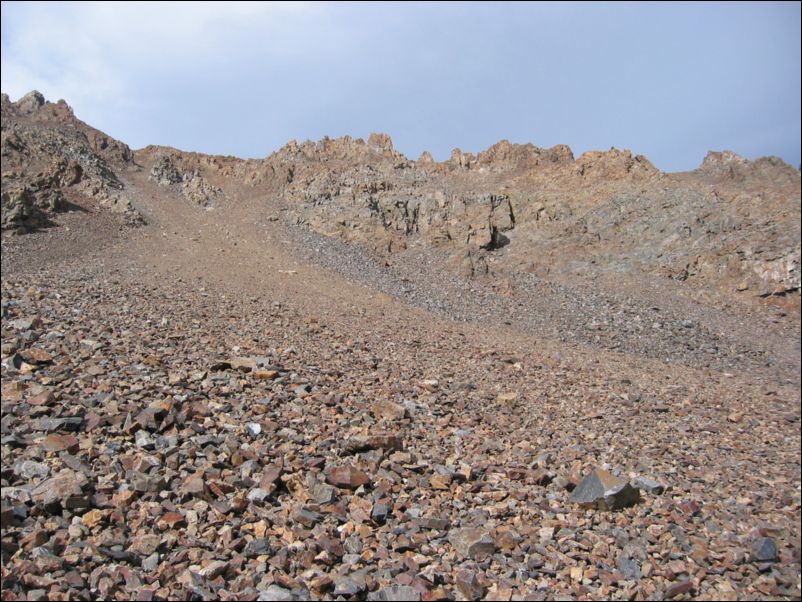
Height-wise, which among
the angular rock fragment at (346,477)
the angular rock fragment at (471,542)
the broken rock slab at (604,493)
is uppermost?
the broken rock slab at (604,493)

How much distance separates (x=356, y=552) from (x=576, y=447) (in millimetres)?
3717

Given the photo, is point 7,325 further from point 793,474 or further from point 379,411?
point 793,474

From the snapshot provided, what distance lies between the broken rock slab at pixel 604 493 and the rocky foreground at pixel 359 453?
0.02 m

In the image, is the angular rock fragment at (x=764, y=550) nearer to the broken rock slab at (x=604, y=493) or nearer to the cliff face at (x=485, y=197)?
the broken rock slab at (x=604, y=493)

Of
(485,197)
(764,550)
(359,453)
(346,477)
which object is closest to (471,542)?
(346,477)

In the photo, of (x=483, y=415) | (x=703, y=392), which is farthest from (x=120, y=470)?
(x=703, y=392)

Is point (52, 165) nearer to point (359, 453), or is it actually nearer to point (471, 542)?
point (359, 453)

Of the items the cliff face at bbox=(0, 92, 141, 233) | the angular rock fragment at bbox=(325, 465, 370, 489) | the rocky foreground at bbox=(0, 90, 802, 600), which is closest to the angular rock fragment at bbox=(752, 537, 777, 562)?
the rocky foreground at bbox=(0, 90, 802, 600)

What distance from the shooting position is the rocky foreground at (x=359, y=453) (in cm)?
424

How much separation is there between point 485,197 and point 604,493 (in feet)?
83.9

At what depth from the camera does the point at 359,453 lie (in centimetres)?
612

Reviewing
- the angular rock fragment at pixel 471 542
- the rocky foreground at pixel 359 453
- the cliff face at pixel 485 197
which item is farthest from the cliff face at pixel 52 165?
the angular rock fragment at pixel 471 542

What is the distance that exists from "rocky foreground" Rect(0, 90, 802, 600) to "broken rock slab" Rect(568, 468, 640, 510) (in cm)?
2

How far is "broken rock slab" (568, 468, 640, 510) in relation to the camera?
5.30 m
